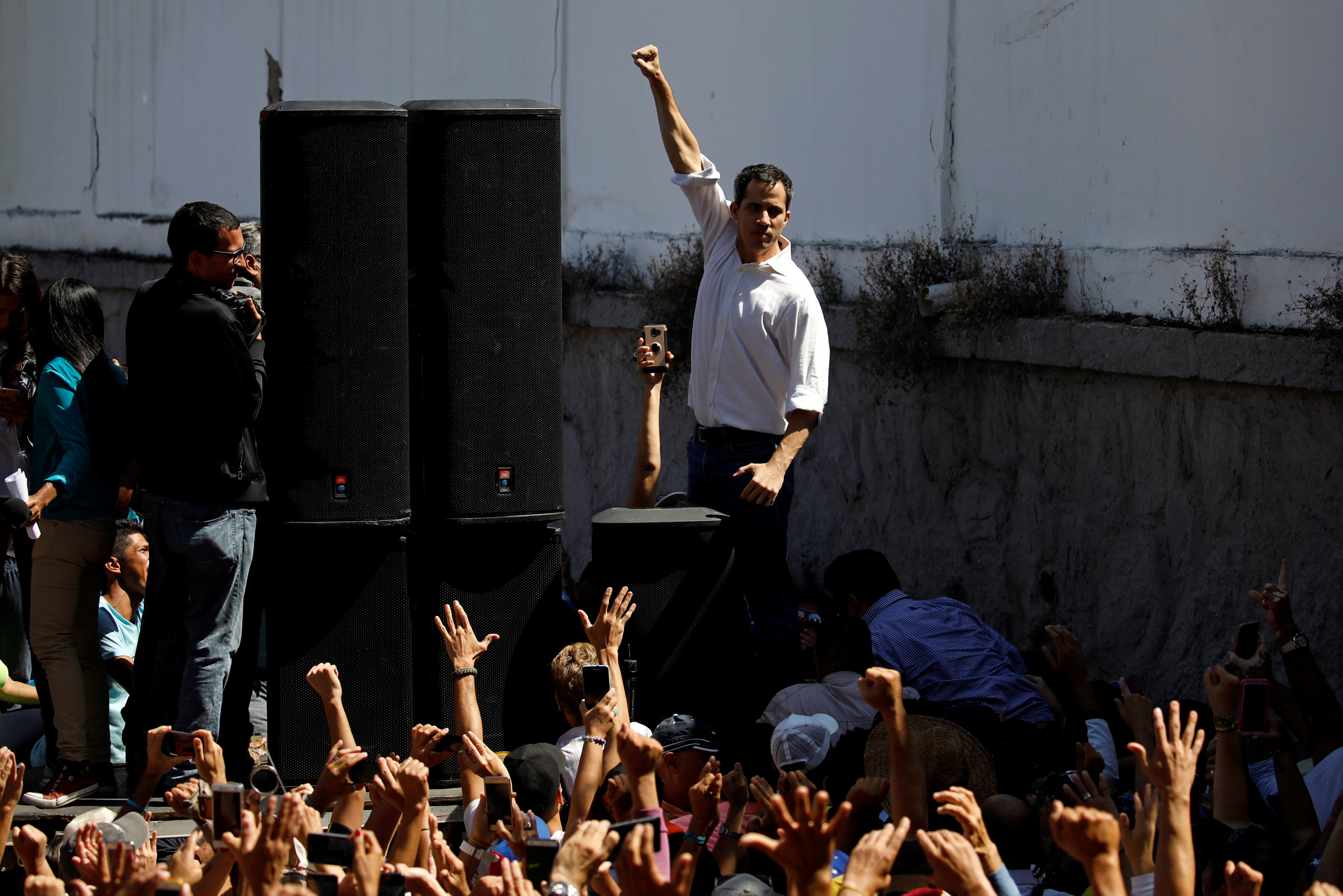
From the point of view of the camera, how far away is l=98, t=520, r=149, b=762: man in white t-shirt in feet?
15.5

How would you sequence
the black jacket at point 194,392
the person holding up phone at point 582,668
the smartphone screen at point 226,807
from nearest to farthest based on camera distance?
the smartphone screen at point 226,807
the person holding up phone at point 582,668
the black jacket at point 194,392

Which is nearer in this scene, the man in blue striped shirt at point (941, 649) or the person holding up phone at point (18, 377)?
the person holding up phone at point (18, 377)

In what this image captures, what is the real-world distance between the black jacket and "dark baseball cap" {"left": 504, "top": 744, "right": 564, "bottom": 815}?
1229 mm

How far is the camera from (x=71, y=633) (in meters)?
4.17

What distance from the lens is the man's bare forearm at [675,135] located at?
14.8 ft

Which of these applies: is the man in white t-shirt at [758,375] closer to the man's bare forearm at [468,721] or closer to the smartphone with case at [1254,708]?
the man's bare forearm at [468,721]

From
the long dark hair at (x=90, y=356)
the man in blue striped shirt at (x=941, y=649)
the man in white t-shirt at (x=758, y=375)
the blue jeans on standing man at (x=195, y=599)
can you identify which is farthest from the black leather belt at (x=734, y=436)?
the long dark hair at (x=90, y=356)

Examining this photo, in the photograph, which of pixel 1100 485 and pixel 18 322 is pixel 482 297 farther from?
pixel 1100 485

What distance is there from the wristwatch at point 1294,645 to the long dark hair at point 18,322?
352 centimetres

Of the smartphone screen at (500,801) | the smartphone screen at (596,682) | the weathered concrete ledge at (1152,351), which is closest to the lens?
the smartphone screen at (500,801)

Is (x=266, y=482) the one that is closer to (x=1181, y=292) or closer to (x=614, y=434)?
(x=1181, y=292)

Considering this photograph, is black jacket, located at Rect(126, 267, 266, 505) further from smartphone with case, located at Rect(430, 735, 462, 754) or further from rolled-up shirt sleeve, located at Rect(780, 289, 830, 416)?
rolled-up shirt sleeve, located at Rect(780, 289, 830, 416)

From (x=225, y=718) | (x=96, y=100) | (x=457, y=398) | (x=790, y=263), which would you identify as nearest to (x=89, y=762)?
(x=225, y=718)

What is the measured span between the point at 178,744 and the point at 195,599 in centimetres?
52
